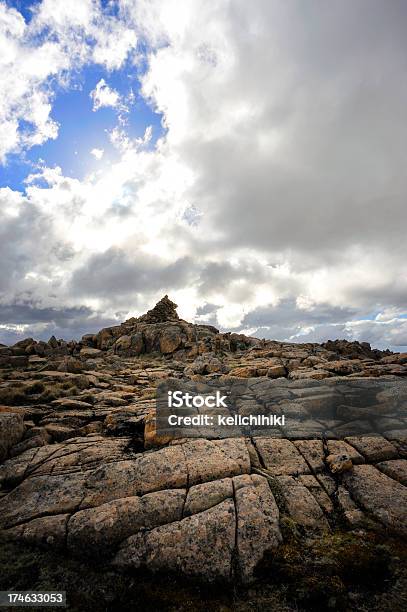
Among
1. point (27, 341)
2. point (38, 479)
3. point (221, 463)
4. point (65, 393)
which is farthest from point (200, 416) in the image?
point (27, 341)

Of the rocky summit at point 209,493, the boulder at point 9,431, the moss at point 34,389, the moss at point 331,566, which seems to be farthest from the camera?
the moss at point 34,389

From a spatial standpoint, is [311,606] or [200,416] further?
[200,416]

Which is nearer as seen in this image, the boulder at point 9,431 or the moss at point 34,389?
the boulder at point 9,431

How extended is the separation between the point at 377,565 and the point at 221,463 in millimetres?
5700

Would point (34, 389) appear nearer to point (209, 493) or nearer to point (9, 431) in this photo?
point (9, 431)

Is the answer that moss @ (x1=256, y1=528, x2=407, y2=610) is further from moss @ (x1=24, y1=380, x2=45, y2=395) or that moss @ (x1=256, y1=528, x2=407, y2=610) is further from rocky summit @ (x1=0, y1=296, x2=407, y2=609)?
moss @ (x1=24, y1=380, x2=45, y2=395)

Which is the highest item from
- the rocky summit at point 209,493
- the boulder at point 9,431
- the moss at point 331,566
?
the boulder at point 9,431

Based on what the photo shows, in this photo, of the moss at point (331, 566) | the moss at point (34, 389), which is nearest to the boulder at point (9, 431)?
the moss at point (34, 389)

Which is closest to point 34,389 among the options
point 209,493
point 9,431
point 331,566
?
point 9,431

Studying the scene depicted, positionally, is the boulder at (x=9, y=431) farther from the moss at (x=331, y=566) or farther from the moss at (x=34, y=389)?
the moss at (x=331, y=566)

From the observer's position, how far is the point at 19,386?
926 inches

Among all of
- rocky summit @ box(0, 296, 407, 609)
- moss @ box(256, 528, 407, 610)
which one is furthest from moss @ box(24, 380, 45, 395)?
moss @ box(256, 528, 407, 610)

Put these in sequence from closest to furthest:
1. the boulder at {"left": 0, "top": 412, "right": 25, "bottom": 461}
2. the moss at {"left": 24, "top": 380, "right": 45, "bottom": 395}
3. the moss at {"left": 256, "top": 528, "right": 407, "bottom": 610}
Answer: the moss at {"left": 256, "top": 528, "right": 407, "bottom": 610}
the boulder at {"left": 0, "top": 412, "right": 25, "bottom": 461}
the moss at {"left": 24, "top": 380, "right": 45, "bottom": 395}

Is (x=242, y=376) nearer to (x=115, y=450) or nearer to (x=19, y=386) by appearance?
(x=115, y=450)
